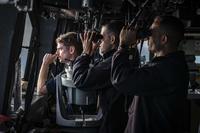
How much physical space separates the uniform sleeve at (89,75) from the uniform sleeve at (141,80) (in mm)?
467

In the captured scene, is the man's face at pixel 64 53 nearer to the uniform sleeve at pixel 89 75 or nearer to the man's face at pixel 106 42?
the man's face at pixel 106 42

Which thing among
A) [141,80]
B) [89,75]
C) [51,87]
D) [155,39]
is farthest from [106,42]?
[141,80]

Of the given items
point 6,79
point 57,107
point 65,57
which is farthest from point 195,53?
point 6,79

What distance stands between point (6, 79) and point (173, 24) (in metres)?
1.10

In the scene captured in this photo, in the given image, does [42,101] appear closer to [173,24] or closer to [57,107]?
[57,107]

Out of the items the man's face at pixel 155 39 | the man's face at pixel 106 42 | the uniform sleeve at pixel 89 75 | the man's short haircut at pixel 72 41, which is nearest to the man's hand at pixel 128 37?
the man's face at pixel 155 39

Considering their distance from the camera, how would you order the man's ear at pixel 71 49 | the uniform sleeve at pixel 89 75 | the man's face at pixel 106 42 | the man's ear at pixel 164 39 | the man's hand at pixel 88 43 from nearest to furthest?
1. the man's ear at pixel 164 39
2. the uniform sleeve at pixel 89 75
3. the man's hand at pixel 88 43
4. the man's face at pixel 106 42
5. the man's ear at pixel 71 49

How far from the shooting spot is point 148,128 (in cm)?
288

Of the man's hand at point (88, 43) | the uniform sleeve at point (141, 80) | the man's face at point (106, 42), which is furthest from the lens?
the man's face at point (106, 42)

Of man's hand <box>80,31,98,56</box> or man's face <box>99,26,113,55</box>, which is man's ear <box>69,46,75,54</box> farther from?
man's hand <box>80,31,98,56</box>

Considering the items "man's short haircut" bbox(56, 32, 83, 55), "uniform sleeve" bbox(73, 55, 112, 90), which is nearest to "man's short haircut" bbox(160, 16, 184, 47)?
"uniform sleeve" bbox(73, 55, 112, 90)

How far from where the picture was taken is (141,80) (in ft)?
9.20

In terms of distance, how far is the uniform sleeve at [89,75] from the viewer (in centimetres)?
329

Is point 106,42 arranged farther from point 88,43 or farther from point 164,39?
point 164,39
